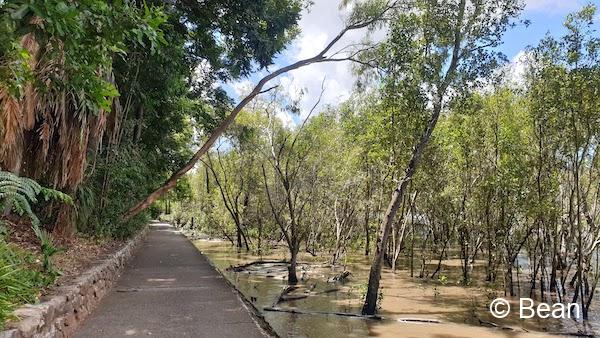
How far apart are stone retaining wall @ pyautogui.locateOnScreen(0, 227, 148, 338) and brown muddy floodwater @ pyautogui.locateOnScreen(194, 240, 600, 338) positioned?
3.19 meters

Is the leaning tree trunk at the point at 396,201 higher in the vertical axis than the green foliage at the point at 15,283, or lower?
higher

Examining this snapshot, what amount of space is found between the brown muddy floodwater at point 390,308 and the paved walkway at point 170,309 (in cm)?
127

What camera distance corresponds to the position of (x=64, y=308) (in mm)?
5207

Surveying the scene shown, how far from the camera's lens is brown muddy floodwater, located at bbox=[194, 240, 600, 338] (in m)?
8.93

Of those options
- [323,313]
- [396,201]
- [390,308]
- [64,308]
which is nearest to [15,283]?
[64,308]

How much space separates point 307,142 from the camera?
1781 centimetres

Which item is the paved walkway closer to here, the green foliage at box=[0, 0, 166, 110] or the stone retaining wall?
the stone retaining wall

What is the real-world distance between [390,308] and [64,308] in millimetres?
7880

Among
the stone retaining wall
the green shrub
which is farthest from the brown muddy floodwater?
the green shrub

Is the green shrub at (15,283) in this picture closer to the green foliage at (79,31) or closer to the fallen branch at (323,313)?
the green foliage at (79,31)

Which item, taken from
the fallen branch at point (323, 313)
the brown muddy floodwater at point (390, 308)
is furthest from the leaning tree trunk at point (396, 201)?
the brown muddy floodwater at point (390, 308)

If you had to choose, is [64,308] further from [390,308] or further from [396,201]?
[390,308]

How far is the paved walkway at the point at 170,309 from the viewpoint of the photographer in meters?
6.02

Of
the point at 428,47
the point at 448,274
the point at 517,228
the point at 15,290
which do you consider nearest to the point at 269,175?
the point at 448,274
